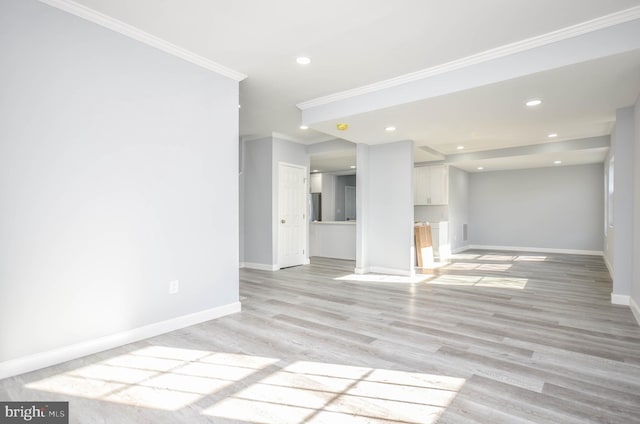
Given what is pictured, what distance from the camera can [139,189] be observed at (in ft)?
9.55

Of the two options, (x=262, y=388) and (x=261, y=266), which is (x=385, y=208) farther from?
(x=262, y=388)

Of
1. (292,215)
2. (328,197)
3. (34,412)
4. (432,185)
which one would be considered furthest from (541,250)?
(34,412)

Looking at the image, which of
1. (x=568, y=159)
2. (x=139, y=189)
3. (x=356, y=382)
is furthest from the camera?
(x=568, y=159)

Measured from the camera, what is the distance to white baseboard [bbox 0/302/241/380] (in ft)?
7.36

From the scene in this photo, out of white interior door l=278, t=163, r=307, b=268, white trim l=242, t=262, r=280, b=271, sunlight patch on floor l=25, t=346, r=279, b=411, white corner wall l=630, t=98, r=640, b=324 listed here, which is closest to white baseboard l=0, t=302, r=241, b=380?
sunlight patch on floor l=25, t=346, r=279, b=411

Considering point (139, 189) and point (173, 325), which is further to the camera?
point (173, 325)

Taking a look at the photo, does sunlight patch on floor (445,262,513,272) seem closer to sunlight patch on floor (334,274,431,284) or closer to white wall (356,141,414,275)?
sunlight patch on floor (334,274,431,284)

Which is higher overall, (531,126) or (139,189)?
(531,126)

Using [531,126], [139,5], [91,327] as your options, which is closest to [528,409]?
[91,327]

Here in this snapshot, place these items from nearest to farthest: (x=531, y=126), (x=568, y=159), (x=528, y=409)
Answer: (x=528, y=409) → (x=531, y=126) → (x=568, y=159)

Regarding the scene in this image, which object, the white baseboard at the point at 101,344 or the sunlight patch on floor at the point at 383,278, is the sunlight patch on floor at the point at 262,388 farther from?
the sunlight patch on floor at the point at 383,278

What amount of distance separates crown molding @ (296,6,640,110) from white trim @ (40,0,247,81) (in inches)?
55.6

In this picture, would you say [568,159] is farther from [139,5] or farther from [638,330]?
[139,5]

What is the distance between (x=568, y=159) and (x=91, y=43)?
355 inches
